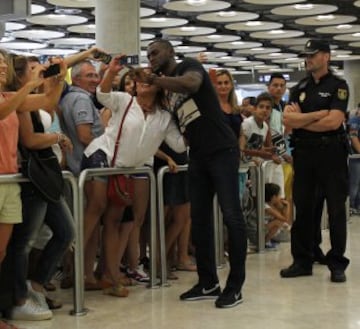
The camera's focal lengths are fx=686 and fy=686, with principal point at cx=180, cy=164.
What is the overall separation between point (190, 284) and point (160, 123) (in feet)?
3.81

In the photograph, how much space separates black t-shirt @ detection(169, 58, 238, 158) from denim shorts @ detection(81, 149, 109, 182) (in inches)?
23.3

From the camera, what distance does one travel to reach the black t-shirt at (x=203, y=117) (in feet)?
13.6

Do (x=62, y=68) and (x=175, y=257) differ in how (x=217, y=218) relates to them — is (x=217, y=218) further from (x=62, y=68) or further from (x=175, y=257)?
(x=62, y=68)

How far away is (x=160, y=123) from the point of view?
4551 mm

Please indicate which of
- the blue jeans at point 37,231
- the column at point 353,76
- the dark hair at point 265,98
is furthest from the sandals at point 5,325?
the column at point 353,76

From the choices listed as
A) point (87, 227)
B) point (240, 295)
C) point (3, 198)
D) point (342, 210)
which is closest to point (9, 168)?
point (3, 198)

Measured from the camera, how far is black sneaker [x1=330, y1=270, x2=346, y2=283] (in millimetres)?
4824

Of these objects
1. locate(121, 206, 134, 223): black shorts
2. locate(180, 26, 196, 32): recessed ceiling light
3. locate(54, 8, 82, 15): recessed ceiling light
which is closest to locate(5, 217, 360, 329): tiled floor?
locate(121, 206, 134, 223): black shorts

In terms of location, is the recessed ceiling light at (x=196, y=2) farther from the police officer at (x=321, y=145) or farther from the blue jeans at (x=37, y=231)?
the blue jeans at (x=37, y=231)

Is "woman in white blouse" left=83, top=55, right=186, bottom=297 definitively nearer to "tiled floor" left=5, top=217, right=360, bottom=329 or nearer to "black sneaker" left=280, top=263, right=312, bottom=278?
"tiled floor" left=5, top=217, right=360, bottom=329

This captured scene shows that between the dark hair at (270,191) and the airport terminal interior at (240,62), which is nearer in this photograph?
the airport terminal interior at (240,62)

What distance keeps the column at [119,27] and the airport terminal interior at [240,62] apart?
143 centimetres

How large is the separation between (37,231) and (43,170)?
1.17ft

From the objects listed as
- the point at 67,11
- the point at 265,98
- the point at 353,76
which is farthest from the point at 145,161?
the point at 353,76
